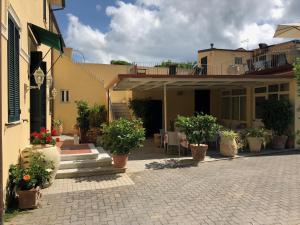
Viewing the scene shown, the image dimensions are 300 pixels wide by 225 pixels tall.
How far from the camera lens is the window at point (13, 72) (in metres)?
5.48

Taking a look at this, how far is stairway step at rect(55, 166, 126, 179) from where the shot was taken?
784 cm

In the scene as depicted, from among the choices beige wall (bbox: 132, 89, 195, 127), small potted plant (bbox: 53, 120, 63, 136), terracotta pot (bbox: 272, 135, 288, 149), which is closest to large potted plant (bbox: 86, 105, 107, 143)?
beige wall (bbox: 132, 89, 195, 127)

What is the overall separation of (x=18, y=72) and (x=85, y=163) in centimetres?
334

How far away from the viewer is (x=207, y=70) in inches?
829

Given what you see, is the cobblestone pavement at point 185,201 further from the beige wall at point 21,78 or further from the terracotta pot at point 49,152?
the beige wall at point 21,78

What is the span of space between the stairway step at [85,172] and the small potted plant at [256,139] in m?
5.69

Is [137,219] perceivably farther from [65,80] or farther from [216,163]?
[65,80]

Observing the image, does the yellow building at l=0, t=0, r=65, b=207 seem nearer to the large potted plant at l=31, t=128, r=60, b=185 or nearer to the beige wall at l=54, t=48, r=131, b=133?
the large potted plant at l=31, t=128, r=60, b=185

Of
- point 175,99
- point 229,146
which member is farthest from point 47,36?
point 175,99

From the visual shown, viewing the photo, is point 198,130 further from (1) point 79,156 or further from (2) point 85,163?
(1) point 79,156

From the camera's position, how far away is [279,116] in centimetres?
1238

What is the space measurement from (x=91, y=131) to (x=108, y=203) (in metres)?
7.83

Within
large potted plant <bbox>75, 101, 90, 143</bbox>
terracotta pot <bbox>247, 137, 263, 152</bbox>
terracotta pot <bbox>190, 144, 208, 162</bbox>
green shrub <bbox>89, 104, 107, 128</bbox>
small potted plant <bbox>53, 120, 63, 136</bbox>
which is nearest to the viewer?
terracotta pot <bbox>190, 144, 208, 162</bbox>

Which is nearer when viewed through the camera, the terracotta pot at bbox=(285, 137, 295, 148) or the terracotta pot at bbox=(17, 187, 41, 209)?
the terracotta pot at bbox=(17, 187, 41, 209)
